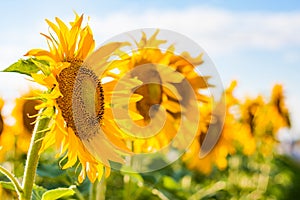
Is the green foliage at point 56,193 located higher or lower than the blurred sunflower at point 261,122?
lower

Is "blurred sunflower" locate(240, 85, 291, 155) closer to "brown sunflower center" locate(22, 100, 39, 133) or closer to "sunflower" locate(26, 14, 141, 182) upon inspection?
"brown sunflower center" locate(22, 100, 39, 133)

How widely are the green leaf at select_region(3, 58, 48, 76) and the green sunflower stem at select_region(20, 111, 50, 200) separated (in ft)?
0.32

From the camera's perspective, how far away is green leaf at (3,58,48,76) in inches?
51.0

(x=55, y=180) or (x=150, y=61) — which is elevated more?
(x=150, y=61)

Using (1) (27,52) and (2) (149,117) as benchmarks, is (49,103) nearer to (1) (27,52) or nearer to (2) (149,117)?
(1) (27,52)

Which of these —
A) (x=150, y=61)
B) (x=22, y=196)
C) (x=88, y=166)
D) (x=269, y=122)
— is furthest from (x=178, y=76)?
(x=269, y=122)

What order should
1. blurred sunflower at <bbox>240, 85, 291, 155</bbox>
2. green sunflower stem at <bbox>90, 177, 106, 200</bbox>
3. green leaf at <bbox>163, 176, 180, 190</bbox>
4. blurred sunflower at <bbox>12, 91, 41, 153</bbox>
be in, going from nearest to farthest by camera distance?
green sunflower stem at <bbox>90, 177, 106, 200</bbox>
green leaf at <bbox>163, 176, 180, 190</bbox>
blurred sunflower at <bbox>12, 91, 41, 153</bbox>
blurred sunflower at <bbox>240, 85, 291, 155</bbox>

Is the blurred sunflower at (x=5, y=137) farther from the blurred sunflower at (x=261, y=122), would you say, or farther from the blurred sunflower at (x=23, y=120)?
the blurred sunflower at (x=261, y=122)

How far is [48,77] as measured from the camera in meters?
1.29

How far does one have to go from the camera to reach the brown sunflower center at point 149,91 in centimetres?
200

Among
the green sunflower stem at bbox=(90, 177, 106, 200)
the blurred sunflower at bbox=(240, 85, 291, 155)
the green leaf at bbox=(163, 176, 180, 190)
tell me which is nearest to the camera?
the green sunflower stem at bbox=(90, 177, 106, 200)

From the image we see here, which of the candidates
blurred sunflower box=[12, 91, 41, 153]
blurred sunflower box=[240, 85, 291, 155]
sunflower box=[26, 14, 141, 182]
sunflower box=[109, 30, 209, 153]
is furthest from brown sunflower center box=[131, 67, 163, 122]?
blurred sunflower box=[240, 85, 291, 155]

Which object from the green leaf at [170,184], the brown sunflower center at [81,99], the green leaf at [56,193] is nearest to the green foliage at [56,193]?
the green leaf at [56,193]

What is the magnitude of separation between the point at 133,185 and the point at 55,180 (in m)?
0.32
